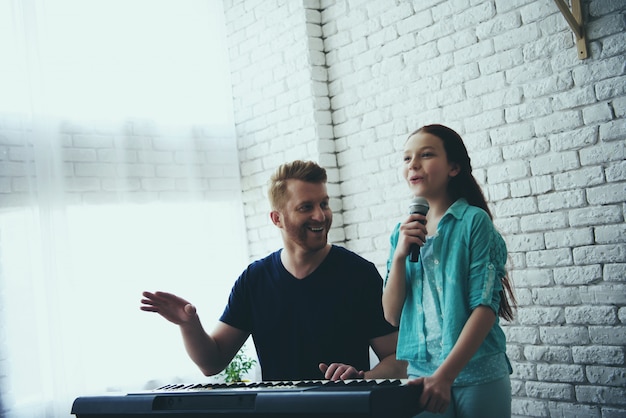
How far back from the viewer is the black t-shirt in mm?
2426

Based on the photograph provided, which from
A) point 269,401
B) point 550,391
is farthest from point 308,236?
point 550,391

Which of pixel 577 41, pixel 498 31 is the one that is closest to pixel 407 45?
A: pixel 498 31

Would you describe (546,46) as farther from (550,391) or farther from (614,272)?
(550,391)

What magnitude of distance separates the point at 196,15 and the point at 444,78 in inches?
65.2

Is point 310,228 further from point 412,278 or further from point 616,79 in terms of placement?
point 616,79

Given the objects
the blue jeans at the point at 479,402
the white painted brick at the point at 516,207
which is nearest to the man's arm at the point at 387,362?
the blue jeans at the point at 479,402

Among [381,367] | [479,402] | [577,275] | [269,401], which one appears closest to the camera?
[269,401]

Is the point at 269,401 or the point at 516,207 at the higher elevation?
the point at 516,207

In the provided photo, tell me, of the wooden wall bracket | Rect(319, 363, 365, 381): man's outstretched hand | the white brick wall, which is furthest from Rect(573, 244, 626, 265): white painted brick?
Rect(319, 363, 365, 381): man's outstretched hand

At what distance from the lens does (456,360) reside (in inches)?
72.6

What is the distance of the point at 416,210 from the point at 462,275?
0.22 meters

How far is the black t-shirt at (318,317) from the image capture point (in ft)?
7.96

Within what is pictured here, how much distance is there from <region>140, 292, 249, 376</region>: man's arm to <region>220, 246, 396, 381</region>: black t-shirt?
0.35 feet

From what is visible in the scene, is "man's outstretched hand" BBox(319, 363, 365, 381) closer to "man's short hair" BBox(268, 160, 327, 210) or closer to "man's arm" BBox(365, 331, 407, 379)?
"man's arm" BBox(365, 331, 407, 379)
